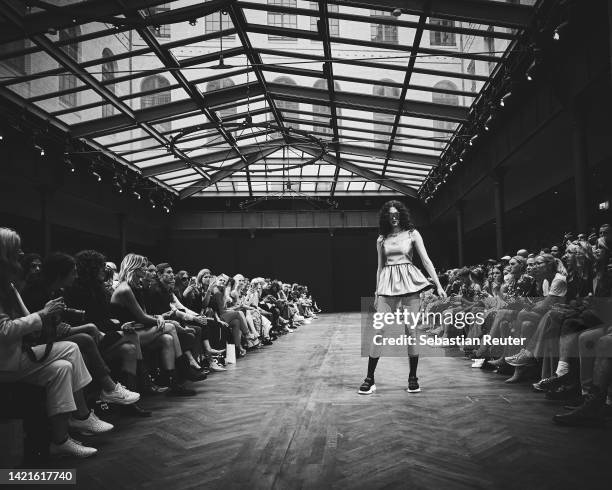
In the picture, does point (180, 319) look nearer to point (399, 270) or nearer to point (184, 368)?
point (184, 368)

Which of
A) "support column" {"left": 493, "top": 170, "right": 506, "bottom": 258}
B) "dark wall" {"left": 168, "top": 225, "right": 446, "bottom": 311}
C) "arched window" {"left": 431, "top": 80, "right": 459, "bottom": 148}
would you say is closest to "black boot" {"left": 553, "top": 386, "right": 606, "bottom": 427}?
"arched window" {"left": 431, "top": 80, "right": 459, "bottom": 148}

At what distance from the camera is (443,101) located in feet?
33.9

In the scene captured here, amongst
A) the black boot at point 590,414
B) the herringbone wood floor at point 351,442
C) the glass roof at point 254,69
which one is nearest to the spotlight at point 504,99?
the glass roof at point 254,69

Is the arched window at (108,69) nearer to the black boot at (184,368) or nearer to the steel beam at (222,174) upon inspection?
the steel beam at (222,174)

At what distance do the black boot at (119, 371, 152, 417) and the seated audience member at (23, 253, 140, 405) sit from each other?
71 millimetres

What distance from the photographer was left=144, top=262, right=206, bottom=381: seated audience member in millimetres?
4479

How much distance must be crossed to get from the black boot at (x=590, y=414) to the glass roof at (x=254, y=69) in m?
5.59

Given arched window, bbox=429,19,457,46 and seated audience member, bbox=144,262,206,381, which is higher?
arched window, bbox=429,19,457,46

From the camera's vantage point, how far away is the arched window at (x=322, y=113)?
10.8 metres

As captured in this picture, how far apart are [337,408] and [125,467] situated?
1422mm

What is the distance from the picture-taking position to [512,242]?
54.6 ft

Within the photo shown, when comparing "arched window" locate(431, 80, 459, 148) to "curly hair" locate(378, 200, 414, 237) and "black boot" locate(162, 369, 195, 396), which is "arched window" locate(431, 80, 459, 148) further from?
"black boot" locate(162, 369, 195, 396)

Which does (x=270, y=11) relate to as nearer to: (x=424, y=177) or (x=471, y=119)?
(x=471, y=119)

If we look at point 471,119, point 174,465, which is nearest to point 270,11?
point 471,119
